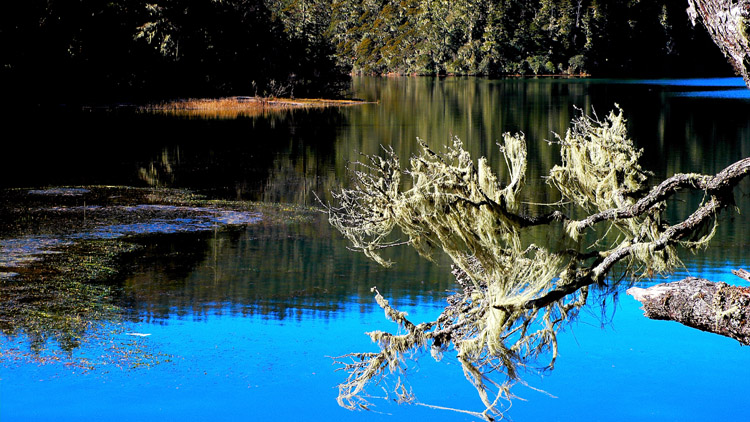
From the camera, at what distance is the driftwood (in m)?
5.01

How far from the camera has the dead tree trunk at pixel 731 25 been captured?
456 cm

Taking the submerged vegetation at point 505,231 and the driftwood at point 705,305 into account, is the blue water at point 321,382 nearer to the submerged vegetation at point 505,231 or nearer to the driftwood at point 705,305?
the submerged vegetation at point 505,231

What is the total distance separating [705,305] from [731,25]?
4.86ft

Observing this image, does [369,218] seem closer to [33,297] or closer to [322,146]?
[33,297]

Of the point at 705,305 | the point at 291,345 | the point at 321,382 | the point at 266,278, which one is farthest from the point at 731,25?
the point at 266,278

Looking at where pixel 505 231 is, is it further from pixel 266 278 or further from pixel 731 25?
pixel 266 278

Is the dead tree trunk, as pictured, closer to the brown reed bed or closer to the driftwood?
the driftwood

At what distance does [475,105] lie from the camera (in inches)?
2058

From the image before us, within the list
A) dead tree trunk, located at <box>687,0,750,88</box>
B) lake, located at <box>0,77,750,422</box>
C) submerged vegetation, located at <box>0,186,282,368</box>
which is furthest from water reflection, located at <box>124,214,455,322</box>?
dead tree trunk, located at <box>687,0,750,88</box>

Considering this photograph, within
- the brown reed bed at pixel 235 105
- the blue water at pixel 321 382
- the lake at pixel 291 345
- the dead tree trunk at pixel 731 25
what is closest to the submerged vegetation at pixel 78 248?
the lake at pixel 291 345

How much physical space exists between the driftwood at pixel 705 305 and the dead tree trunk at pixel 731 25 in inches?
42.3

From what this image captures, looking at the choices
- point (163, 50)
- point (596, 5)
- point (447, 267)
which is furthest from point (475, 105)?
point (596, 5)

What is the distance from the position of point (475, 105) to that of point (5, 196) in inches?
1403

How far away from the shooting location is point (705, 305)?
5125 millimetres
